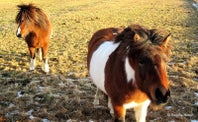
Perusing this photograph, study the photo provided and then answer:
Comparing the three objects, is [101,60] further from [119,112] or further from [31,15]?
[31,15]

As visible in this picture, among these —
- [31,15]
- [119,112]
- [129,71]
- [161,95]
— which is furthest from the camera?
[31,15]

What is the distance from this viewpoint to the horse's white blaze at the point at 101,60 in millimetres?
4341

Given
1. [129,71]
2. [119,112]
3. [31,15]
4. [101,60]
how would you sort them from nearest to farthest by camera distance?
[129,71] < [119,112] < [101,60] < [31,15]

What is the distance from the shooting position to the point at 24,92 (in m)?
6.52

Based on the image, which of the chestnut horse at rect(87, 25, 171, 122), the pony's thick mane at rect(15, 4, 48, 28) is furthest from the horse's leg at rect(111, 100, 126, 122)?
the pony's thick mane at rect(15, 4, 48, 28)

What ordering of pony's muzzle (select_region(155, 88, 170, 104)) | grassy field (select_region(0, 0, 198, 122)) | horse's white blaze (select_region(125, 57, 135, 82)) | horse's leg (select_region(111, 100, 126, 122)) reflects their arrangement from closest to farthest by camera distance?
1. pony's muzzle (select_region(155, 88, 170, 104))
2. horse's white blaze (select_region(125, 57, 135, 82))
3. horse's leg (select_region(111, 100, 126, 122))
4. grassy field (select_region(0, 0, 198, 122))

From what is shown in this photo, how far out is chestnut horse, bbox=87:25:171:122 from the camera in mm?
2957

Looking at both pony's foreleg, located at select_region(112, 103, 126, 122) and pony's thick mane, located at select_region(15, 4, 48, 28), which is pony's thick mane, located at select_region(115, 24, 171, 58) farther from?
pony's thick mane, located at select_region(15, 4, 48, 28)

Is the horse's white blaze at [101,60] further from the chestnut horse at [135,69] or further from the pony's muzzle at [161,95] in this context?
the pony's muzzle at [161,95]

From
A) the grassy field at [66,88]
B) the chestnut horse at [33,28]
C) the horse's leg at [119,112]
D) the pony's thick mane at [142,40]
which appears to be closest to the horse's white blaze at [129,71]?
the pony's thick mane at [142,40]

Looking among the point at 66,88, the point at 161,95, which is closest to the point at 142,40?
the point at 161,95

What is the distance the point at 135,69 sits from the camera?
3244 millimetres

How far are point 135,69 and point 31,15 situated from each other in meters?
5.56

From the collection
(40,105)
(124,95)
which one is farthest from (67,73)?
(124,95)
